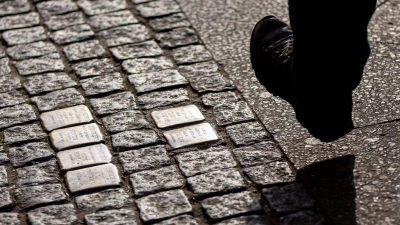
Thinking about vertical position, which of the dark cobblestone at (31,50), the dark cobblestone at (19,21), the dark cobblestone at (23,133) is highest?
the dark cobblestone at (19,21)

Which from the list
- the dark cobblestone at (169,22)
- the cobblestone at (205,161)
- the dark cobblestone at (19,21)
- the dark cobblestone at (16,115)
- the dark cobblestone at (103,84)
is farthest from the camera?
the dark cobblestone at (19,21)

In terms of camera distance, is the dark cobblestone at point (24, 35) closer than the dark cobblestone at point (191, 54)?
No

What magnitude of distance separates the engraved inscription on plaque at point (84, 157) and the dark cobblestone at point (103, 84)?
0.54 m

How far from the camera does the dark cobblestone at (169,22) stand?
16.5 feet

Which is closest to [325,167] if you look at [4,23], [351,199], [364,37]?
[351,199]

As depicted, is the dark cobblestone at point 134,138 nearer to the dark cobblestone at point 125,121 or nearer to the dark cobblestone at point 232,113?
the dark cobblestone at point 125,121

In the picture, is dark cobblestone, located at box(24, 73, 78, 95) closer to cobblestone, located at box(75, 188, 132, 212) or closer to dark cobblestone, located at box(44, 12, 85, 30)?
dark cobblestone, located at box(44, 12, 85, 30)

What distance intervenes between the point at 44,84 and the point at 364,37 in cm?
175

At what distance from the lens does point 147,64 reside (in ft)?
15.1

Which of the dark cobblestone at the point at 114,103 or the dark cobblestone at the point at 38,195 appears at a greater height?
the dark cobblestone at the point at 114,103

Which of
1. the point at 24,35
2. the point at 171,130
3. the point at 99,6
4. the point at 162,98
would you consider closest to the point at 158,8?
the point at 99,6

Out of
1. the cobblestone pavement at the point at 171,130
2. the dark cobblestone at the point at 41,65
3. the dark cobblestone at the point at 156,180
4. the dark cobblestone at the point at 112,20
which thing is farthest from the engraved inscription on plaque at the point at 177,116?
the dark cobblestone at the point at 112,20

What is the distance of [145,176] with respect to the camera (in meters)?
3.61

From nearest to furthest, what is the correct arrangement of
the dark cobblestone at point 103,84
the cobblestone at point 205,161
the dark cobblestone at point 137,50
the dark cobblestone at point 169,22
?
the cobblestone at point 205,161 → the dark cobblestone at point 103,84 → the dark cobblestone at point 137,50 → the dark cobblestone at point 169,22
